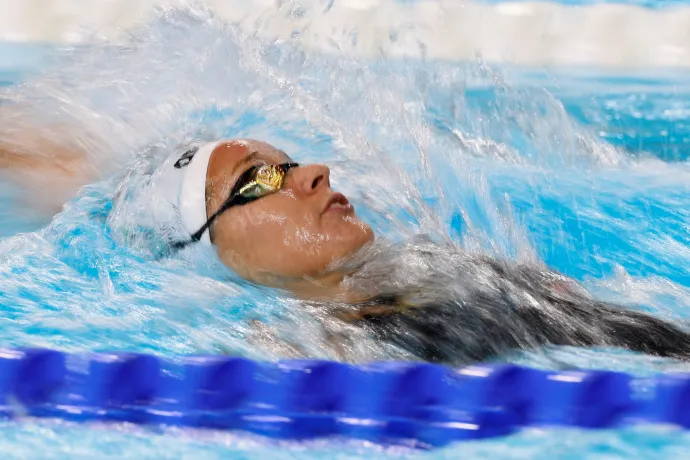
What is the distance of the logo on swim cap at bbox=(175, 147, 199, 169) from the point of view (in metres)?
2.42

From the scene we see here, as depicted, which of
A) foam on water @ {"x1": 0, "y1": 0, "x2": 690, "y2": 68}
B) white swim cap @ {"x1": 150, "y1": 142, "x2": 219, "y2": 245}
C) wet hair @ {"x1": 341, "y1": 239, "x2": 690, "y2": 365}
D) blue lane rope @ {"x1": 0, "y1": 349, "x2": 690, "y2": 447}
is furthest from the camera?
foam on water @ {"x1": 0, "y1": 0, "x2": 690, "y2": 68}

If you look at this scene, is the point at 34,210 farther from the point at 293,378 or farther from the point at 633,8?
the point at 633,8

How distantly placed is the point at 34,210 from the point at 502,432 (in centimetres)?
195

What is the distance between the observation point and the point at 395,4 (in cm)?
621

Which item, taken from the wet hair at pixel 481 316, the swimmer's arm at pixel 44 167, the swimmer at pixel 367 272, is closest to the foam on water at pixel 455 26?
the swimmer's arm at pixel 44 167

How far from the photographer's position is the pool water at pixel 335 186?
169 cm

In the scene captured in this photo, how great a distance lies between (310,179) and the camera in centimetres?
227

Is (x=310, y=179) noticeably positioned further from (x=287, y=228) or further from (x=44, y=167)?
(x=44, y=167)

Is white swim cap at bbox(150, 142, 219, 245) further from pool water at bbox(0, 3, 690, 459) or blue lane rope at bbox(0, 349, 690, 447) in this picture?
blue lane rope at bbox(0, 349, 690, 447)

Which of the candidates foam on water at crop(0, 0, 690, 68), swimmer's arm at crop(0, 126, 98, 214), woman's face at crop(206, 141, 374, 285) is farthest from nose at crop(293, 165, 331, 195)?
foam on water at crop(0, 0, 690, 68)

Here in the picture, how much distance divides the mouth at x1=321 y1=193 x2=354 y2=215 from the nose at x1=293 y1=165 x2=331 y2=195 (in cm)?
4

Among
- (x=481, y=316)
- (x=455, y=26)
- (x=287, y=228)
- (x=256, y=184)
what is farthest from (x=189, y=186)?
(x=455, y=26)

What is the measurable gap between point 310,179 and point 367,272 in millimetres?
283

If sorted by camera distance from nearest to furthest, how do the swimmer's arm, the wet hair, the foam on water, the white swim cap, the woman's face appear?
the wet hair < the woman's face < the white swim cap < the swimmer's arm < the foam on water
